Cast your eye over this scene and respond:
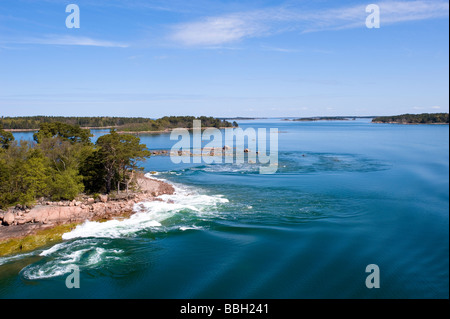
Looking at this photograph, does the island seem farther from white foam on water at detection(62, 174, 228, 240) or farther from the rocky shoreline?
white foam on water at detection(62, 174, 228, 240)

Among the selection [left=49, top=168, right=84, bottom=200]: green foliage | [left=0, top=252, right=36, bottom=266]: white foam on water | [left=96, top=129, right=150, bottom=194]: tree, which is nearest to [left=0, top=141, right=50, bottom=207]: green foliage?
[left=49, top=168, right=84, bottom=200]: green foliage

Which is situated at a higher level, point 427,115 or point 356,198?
point 427,115

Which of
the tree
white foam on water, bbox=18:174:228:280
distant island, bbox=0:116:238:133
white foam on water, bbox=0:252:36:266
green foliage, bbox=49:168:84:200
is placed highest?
distant island, bbox=0:116:238:133

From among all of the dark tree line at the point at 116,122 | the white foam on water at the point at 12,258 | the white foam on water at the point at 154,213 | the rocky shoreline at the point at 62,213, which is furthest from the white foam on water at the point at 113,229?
the dark tree line at the point at 116,122

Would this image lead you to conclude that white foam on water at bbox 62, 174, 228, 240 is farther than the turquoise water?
Yes
